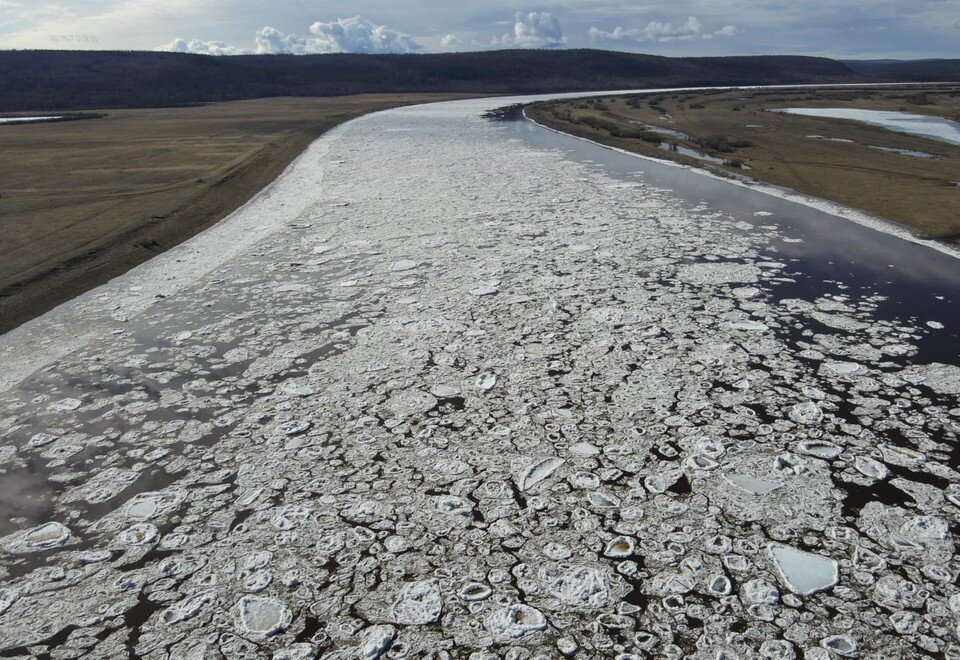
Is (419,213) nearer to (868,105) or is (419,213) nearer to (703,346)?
(703,346)

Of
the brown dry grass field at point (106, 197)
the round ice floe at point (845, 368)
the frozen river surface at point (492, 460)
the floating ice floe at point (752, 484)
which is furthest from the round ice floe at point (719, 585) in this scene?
the brown dry grass field at point (106, 197)

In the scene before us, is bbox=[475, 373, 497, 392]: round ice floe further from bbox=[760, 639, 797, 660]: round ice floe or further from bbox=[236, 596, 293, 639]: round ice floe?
bbox=[760, 639, 797, 660]: round ice floe

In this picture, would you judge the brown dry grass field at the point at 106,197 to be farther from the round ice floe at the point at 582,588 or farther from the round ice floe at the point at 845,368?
the round ice floe at the point at 845,368

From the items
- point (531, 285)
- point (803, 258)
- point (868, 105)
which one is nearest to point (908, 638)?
point (531, 285)

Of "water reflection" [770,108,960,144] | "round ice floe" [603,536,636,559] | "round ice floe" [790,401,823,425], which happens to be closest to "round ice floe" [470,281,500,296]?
"round ice floe" [790,401,823,425]

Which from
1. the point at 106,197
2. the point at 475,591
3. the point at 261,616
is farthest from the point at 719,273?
the point at 106,197

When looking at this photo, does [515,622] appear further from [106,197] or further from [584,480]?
[106,197]
